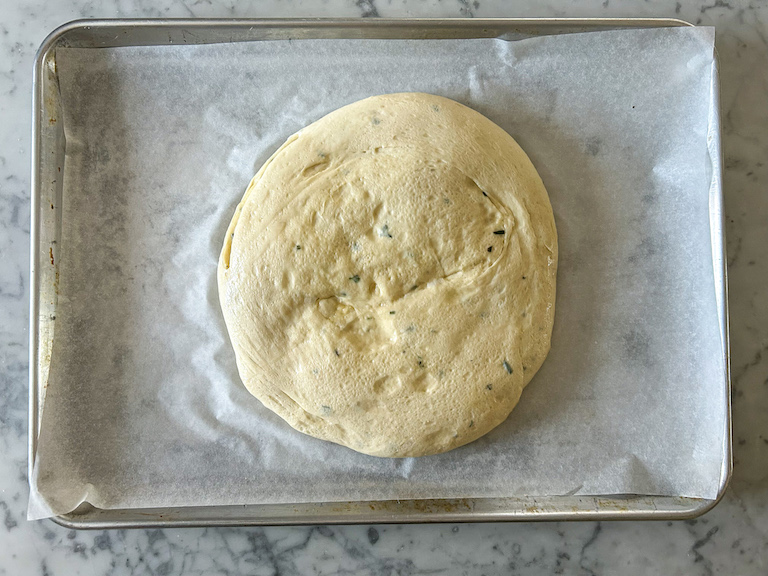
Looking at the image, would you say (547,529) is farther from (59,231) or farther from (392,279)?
(59,231)

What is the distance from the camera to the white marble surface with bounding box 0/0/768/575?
1.52m

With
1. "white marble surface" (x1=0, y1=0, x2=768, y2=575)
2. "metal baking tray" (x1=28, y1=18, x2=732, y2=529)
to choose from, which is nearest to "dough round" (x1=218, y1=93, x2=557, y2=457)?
"metal baking tray" (x1=28, y1=18, x2=732, y2=529)

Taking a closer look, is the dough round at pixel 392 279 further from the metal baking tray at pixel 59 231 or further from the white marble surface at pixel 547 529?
the white marble surface at pixel 547 529

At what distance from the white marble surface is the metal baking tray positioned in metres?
0.15

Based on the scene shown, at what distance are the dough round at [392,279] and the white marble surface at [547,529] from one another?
1.32 ft

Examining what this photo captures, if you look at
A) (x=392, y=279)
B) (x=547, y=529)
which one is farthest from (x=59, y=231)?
(x=547, y=529)

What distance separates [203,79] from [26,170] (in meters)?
0.62

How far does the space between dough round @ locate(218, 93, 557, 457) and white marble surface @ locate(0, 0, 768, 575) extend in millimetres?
404

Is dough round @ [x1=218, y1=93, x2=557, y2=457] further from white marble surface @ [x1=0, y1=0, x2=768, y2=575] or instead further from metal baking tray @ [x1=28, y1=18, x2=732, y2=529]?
white marble surface @ [x1=0, y1=0, x2=768, y2=575]

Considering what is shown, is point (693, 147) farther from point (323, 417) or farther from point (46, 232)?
point (46, 232)

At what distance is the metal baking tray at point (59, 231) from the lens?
138 centimetres

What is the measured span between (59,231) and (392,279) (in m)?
0.95

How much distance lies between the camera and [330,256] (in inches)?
50.3

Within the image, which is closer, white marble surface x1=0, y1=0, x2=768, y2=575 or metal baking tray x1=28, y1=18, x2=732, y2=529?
metal baking tray x1=28, y1=18, x2=732, y2=529
